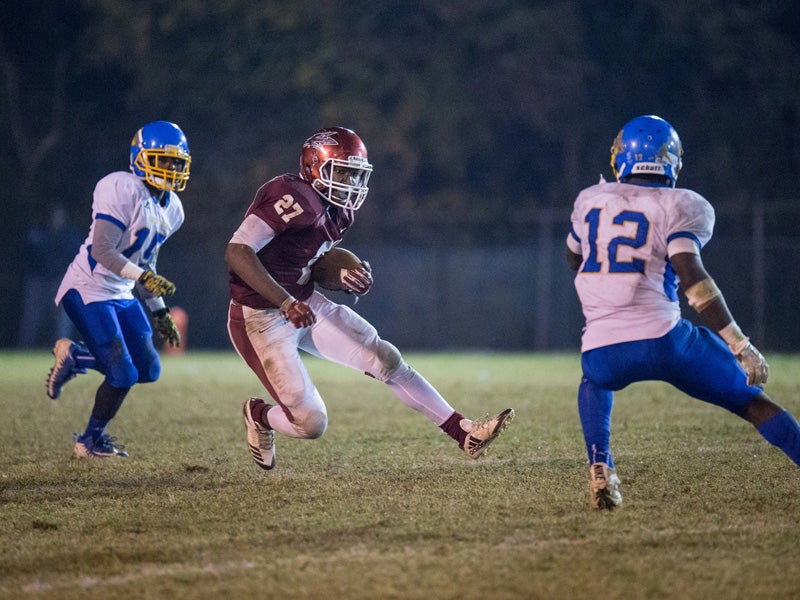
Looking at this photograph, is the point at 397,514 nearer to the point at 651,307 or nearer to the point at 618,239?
the point at 651,307

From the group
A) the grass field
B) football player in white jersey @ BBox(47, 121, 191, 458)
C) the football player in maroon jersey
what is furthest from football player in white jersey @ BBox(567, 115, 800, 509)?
football player in white jersey @ BBox(47, 121, 191, 458)

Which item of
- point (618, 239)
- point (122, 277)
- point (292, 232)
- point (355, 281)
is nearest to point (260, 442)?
point (355, 281)

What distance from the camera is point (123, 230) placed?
6.13 meters

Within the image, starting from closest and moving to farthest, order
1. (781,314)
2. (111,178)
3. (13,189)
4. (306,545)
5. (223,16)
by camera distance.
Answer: (306,545) < (111,178) < (781,314) < (13,189) < (223,16)

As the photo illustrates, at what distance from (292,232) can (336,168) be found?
37 cm

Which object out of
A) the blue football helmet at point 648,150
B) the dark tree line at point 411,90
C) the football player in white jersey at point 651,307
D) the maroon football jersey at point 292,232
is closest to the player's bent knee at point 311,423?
the maroon football jersey at point 292,232

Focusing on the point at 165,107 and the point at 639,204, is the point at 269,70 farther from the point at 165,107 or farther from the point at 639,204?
the point at 639,204

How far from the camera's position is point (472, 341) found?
18.0 meters

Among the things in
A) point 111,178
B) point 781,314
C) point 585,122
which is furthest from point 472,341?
point 111,178

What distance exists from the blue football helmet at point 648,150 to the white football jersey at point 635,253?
4.6 inches

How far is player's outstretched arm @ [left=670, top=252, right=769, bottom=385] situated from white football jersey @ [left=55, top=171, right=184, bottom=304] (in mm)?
3186

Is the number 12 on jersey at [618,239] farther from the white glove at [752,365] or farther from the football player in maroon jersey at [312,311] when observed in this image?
the football player in maroon jersey at [312,311]

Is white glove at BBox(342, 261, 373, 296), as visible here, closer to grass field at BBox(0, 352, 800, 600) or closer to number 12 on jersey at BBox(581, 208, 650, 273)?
grass field at BBox(0, 352, 800, 600)

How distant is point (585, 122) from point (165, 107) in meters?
8.34
